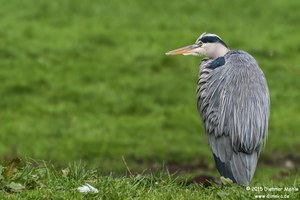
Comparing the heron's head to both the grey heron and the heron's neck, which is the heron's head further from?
the grey heron

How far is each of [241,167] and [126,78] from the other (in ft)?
32.7

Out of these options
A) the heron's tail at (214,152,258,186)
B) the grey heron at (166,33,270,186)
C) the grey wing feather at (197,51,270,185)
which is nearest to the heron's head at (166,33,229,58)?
the grey heron at (166,33,270,186)

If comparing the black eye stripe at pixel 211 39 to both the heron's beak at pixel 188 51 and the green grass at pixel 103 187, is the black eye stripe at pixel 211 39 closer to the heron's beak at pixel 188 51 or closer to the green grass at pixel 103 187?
the heron's beak at pixel 188 51

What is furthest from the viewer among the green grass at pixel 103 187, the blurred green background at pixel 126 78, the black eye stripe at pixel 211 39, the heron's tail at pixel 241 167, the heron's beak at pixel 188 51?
the blurred green background at pixel 126 78

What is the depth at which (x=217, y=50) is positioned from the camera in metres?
8.64

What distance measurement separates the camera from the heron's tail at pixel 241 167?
7598 mm

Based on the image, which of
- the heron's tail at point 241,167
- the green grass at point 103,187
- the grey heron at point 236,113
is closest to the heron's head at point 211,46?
the grey heron at point 236,113

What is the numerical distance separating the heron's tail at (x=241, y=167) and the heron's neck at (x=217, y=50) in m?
1.37

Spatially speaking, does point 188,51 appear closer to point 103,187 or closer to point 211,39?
point 211,39

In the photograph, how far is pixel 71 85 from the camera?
16.9m

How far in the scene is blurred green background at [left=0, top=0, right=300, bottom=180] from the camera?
1448 cm

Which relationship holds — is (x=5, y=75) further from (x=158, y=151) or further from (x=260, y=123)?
(x=260, y=123)

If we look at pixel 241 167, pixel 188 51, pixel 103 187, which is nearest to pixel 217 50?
pixel 188 51

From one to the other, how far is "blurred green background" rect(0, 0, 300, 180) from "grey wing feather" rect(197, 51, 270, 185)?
16.0 feet
